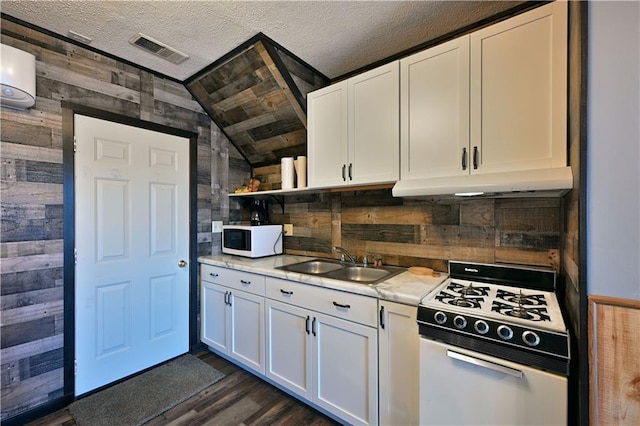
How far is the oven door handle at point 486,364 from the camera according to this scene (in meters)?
1.10

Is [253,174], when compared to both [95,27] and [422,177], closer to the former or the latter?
[95,27]

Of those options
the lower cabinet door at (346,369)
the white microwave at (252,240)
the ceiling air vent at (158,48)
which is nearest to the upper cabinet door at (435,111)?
the lower cabinet door at (346,369)

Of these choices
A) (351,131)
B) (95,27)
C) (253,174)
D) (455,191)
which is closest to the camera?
(455,191)

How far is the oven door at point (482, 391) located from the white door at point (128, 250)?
88.9 inches

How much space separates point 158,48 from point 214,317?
7.51ft

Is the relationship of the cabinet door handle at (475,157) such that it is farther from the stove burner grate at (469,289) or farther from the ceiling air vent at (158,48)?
the ceiling air vent at (158,48)

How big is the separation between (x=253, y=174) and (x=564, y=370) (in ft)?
9.92

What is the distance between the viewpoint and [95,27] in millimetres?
1868

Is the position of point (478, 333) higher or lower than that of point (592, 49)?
lower

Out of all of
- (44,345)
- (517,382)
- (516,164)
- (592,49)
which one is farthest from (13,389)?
(592,49)

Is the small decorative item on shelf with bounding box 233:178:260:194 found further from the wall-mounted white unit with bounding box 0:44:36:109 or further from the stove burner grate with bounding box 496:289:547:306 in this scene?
the stove burner grate with bounding box 496:289:547:306

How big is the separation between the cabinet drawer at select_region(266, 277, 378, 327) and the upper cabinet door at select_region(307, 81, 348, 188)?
79 centimetres

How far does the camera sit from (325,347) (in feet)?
5.86

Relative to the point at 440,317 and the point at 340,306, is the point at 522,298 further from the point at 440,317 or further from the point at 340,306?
the point at 340,306
